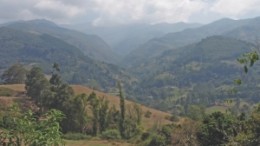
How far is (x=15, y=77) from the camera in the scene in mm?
156500

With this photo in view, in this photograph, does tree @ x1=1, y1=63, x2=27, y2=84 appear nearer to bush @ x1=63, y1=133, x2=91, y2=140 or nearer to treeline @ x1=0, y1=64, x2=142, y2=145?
treeline @ x1=0, y1=64, x2=142, y2=145

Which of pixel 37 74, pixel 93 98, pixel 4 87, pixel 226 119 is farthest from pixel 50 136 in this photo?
pixel 4 87

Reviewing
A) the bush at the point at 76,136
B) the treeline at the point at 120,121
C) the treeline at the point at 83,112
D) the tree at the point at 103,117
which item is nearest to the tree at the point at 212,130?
the treeline at the point at 120,121

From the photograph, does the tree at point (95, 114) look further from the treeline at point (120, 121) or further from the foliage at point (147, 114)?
the foliage at point (147, 114)

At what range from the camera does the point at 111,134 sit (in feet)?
313

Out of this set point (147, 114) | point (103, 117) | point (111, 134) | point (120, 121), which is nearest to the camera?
point (111, 134)

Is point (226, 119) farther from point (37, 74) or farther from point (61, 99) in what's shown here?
point (37, 74)

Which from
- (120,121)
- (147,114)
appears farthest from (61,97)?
(147,114)

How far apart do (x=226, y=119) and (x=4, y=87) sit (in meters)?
85.7

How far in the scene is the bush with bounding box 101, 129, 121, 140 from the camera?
9479 centimetres

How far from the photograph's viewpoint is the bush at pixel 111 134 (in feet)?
311

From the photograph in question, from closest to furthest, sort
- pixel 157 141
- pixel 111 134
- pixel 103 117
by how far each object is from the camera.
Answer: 1. pixel 157 141
2. pixel 111 134
3. pixel 103 117

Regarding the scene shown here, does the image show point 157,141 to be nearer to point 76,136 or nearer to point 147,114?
point 76,136

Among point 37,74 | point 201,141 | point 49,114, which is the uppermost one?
point 37,74
